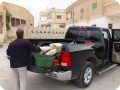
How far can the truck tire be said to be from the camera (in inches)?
219

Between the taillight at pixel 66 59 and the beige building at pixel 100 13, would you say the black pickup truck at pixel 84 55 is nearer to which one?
the taillight at pixel 66 59

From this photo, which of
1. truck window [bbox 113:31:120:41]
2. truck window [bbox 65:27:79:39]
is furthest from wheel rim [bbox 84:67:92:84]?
truck window [bbox 113:31:120:41]

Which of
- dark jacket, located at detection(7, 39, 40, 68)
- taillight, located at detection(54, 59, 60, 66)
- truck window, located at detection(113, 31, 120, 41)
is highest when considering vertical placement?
truck window, located at detection(113, 31, 120, 41)

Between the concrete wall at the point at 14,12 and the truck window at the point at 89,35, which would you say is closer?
the truck window at the point at 89,35

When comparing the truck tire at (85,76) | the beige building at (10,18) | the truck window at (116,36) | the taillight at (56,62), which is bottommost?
the truck tire at (85,76)

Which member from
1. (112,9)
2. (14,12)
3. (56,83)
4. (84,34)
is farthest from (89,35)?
(14,12)

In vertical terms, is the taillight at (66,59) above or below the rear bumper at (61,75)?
above

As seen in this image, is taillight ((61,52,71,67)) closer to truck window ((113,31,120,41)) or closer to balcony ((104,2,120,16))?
truck window ((113,31,120,41))

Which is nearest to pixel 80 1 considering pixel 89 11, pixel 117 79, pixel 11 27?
pixel 89 11

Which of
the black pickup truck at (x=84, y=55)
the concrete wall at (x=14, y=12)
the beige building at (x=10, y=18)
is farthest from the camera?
the concrete wall at (x=14, y=12)

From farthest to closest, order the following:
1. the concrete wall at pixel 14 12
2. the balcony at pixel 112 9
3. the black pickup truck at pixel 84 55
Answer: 1. the concrete wall at pixel 14 12
2. the balcony at pixel 112 9
3. the black pickup truck at pixel 84 55

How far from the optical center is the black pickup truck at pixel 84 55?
16.3 ft

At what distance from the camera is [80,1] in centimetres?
3556

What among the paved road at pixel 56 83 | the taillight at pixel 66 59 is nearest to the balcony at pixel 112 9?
the paved road at pixel 56 83
